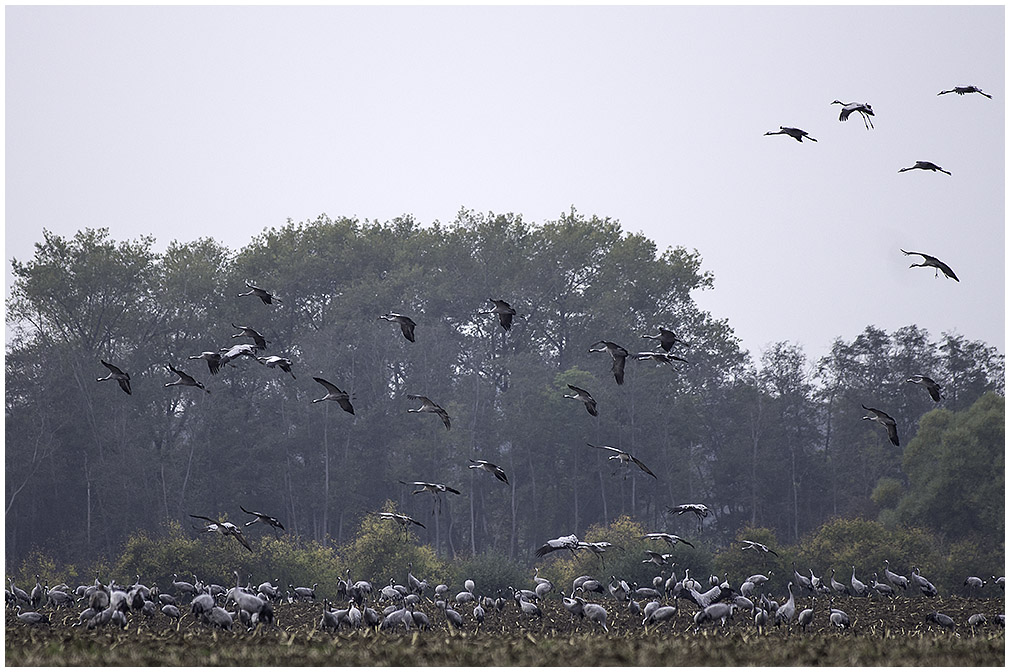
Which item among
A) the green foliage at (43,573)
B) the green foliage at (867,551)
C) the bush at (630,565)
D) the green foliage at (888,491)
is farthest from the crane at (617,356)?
the green foliage at (888,491)

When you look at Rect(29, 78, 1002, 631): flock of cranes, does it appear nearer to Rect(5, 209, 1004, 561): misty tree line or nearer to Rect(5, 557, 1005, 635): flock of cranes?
Rect(5, 557, 1005, 635): flock of cranes

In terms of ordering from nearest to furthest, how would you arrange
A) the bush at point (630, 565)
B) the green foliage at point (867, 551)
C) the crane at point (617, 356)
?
the crane at point (617, 356) < the bush at point (630, 565) < the green foliage at point (867, 551)

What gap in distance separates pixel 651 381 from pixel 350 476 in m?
15.9

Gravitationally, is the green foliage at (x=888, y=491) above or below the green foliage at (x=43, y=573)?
above

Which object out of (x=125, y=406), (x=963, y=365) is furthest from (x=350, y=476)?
(x=963, y=365)

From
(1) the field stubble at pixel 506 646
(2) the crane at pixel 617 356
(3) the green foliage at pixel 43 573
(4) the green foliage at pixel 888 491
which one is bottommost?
(3) the green foliage at pixel 43 573

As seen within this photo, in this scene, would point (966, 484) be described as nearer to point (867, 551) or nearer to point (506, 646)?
point (867, 551)

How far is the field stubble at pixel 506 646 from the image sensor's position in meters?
17.2

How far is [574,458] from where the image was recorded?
6144 centimetres

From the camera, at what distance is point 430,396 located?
62.6m

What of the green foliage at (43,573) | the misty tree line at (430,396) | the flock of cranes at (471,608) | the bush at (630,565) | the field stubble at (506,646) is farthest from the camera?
the misty tree line at (430,396)

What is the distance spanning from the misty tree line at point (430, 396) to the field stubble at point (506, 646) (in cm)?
3039

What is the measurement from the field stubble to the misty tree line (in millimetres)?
30393

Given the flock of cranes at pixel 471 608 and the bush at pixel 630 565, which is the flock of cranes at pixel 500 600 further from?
the bush at pixel 630 565
